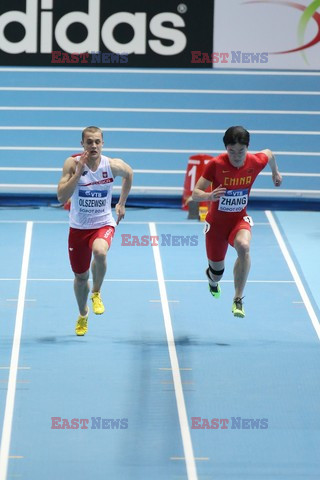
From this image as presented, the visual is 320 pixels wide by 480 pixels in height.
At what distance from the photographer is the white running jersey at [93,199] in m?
11.4

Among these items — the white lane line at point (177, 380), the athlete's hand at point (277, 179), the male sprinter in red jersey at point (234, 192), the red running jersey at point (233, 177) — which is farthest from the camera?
the athlete's hand at point (277, 179)

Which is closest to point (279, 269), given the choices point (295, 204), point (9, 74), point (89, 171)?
point (295, 204)

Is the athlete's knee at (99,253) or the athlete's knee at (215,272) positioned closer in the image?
the athlete's knee at (99,253)

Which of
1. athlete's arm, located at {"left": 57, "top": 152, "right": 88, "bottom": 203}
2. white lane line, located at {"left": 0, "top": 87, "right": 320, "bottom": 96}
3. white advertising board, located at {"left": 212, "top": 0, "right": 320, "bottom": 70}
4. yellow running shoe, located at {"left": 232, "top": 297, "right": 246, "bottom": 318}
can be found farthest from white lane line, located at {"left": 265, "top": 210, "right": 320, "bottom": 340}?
athlete's arm, located at {"left": 57, "top": 152, "right": 88, "bottom": 203}

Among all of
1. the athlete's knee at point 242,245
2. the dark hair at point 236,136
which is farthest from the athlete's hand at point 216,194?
the athlete's knee at point 242,245

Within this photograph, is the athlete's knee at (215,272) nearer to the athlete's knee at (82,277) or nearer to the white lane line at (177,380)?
the white lane line at (177,380)

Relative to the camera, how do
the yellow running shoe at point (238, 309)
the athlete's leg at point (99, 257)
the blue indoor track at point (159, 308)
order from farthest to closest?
the yellow running shoe at point (238, 309) → the athlete's leg at point (99, 257) → the blue indoor track at point (159, 308)

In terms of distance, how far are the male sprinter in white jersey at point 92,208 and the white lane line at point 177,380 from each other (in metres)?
1.00

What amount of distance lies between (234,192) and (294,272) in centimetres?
403

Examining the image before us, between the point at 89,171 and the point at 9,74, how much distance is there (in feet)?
24.0

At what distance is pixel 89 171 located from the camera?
11.4 m

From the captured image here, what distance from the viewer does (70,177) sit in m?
11.2

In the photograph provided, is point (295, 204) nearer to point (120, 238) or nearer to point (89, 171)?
point (120, 238)

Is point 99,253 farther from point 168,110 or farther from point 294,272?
point 168,110
